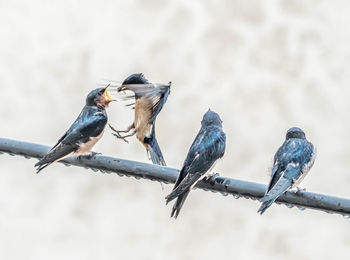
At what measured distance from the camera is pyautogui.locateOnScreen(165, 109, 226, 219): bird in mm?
5005

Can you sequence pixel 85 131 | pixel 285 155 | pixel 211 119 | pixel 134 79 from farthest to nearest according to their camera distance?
pixel 134 79, pixel 85 131, pixel 211 119, pixel 285 155

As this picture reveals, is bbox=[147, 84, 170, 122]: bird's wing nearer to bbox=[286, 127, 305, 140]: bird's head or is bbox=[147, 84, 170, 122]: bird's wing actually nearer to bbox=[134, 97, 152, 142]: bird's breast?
bbox=[134, 97, 152, 142]: bird's breast

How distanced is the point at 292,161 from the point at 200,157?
682 mm

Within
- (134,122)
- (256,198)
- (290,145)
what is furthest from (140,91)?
(256,198)

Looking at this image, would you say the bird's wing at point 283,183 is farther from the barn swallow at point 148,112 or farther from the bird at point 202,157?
the barn swallow at point 148,112

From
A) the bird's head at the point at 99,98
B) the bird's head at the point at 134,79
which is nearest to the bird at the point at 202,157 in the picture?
the bird's head at the point at 99,98

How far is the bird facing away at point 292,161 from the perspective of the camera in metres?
5.08

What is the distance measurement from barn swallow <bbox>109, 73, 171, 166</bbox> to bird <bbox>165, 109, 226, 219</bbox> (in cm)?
149

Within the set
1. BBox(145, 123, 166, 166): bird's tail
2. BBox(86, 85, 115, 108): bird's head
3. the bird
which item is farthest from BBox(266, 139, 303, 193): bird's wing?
BBox(145, 123, 166, 166): bird's tail

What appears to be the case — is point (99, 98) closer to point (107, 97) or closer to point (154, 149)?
point (107, 97)

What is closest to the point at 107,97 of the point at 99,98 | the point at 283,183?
the point at 99,98

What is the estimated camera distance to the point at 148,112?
331 inches

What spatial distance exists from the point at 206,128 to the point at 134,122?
6.46 ft

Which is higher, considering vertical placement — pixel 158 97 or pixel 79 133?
pixel 79 133
